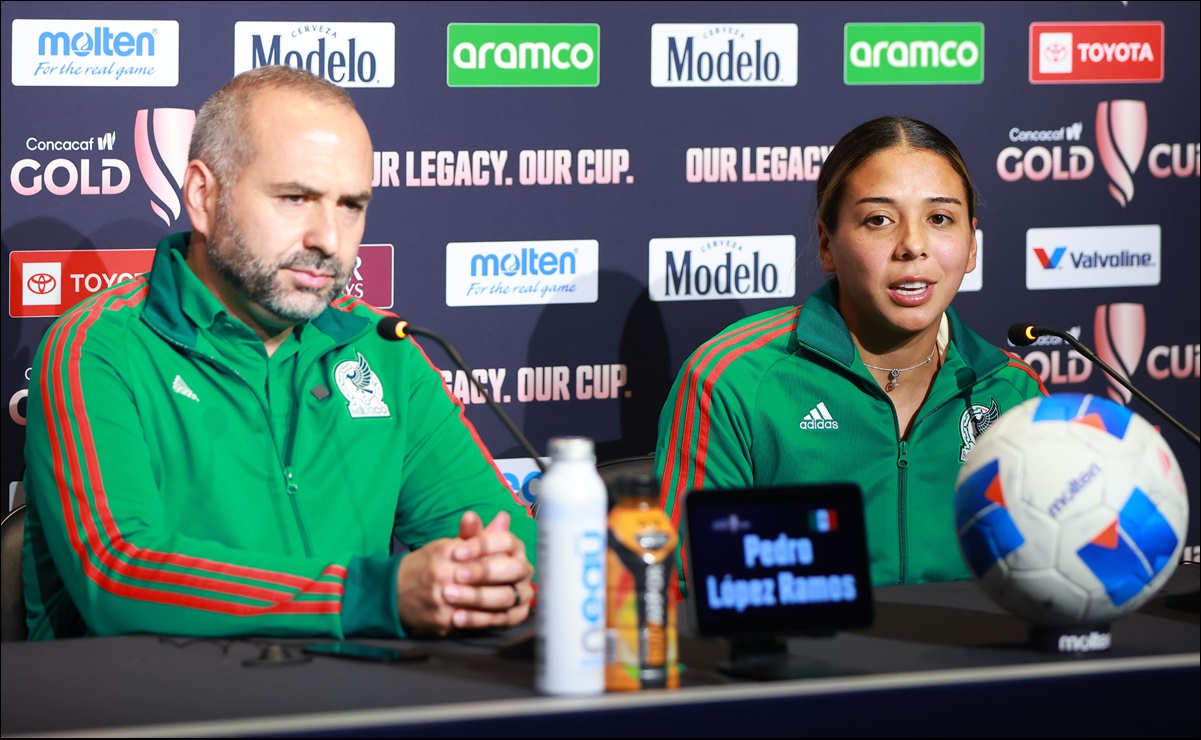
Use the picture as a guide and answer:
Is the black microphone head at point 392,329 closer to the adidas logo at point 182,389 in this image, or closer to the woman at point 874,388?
the adidas logo at point 182,389

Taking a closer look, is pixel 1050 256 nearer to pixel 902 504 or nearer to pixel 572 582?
pixel 902 504

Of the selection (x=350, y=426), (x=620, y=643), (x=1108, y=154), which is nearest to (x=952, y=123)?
(x=1108, y=154)

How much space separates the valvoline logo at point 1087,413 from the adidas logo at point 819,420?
797 mm

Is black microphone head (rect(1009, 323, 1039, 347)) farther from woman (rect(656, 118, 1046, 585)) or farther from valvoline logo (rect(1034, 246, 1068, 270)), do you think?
valvoline logo (rect(1034, 246, 1068, 270))

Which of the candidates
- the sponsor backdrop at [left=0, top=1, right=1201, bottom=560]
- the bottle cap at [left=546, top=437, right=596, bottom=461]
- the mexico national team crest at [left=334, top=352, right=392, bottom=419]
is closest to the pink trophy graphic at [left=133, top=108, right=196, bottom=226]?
the sponsor backdrop at [left=0, top=1, right=1201, bottom=560]

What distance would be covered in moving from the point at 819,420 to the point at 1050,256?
1.29 m

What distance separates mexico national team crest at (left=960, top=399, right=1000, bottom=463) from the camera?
7.82 feet

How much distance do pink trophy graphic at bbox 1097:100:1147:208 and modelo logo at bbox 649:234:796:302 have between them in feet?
2.78

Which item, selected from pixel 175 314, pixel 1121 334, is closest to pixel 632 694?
pixel 175 314

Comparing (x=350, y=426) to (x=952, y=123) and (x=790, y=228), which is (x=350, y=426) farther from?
(x=952, y=123)

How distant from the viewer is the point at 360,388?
84.8 inches

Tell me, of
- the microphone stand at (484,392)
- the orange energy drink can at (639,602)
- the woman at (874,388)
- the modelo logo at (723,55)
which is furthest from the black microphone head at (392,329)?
the modelo logo at (723,55)

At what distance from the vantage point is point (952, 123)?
10.8ft

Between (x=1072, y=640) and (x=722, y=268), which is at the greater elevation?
(x=722, y=268)
